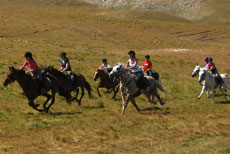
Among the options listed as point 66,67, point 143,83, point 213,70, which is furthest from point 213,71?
point 66,67

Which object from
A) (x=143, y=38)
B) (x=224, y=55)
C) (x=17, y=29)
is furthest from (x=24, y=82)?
(x=143, y=38)

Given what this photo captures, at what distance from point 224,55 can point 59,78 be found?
42863 mm

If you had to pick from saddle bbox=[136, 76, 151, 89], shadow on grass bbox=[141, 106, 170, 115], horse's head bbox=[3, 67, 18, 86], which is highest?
horse's head bbox=[3, 67, 18, 86]

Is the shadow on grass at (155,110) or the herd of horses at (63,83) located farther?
the shadow on grass at (155,110)

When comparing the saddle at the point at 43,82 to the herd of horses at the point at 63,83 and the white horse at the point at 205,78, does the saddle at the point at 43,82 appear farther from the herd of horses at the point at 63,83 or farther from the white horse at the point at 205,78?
the white horse at the point at 205,78

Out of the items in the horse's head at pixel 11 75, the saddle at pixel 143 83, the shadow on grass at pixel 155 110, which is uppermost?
the horse's head at pixel 11 75

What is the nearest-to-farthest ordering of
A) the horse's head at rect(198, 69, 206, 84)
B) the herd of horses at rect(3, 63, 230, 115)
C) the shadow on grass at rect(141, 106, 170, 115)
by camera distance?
the herd of horses at rect(3, 63, 230, 115), the shadow on grass at rect(141, 106, 170, 115), the horse's head at rect(198, 69, 206, 84)

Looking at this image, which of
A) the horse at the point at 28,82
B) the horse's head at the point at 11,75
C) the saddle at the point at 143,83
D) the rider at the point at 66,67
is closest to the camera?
the horse's head at the point at 11,75

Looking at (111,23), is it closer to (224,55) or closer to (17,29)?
(17,29)

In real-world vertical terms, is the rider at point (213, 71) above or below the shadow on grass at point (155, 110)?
above

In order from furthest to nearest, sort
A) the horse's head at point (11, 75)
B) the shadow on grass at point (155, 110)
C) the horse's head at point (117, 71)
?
the shadow on grass at point (155, 110) → the horse's head at point (117, 71) → the horse's head at point (11, 75)

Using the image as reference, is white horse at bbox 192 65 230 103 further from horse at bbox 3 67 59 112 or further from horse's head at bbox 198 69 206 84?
horse at bbox 3 67 59 112

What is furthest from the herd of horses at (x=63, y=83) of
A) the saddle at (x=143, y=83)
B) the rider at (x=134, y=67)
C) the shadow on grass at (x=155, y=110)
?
the shadow on grass at (x=155, y=110)

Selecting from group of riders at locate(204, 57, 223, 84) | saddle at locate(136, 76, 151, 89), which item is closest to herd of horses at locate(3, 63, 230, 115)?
saddle at locate(136, 76, 151, 89)
